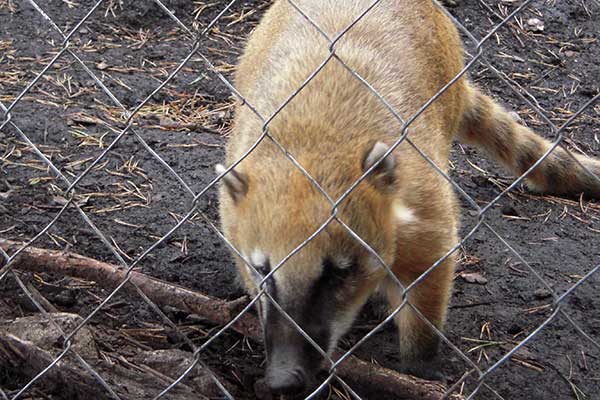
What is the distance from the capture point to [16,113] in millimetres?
4531

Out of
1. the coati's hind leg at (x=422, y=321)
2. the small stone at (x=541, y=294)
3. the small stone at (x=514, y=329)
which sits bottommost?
the small stone at (x=541, y=294)

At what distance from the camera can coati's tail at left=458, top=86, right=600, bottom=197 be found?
446cm

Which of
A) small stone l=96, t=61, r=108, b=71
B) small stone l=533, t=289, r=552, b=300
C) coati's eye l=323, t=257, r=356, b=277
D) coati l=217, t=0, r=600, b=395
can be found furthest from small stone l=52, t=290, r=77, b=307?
small stone l=96, t=61, r=108, b=71

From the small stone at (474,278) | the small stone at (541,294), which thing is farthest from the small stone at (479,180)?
the small stone at (541,294)

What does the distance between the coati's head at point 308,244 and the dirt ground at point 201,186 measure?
1.68 feet

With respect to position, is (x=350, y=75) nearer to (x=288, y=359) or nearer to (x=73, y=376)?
(x=288, y=359)

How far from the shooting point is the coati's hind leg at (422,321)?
3336 millimetres

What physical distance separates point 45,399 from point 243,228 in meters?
0.87

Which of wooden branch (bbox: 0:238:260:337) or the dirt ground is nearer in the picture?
wooden branch (bbox: 0:238:260:337)

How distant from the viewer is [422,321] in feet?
11.1

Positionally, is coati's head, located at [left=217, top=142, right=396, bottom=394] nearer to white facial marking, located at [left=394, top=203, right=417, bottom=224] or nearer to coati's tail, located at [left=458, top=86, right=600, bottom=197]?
white facial marking, located at [left=394, top=203, right=417, bottom=224]

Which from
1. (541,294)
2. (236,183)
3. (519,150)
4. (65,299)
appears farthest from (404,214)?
(519,150)

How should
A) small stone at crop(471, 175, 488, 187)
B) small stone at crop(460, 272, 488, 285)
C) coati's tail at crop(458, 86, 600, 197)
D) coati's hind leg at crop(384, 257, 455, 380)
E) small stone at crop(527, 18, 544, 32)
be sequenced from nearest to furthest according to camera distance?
coati's hind leg at crop(384, 257, 455, 380)
small stone at crop(460, 272, 488, 285)
coati's tail at crop(458, 86, 600, 197)
small stone at crop(471, 175, 488, 187)
small stone at crop(527, 18, 544, 32)

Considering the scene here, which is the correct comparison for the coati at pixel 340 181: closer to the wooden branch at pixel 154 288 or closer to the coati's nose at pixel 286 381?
the coati's nose at pixel 286 381
